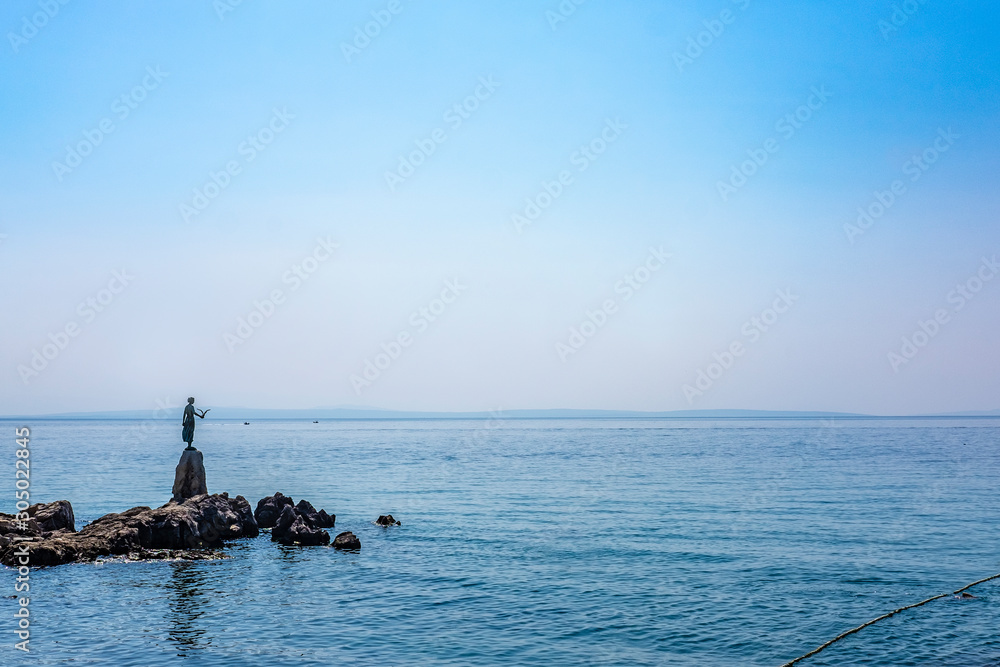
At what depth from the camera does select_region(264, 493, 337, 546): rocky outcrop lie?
38438 mm

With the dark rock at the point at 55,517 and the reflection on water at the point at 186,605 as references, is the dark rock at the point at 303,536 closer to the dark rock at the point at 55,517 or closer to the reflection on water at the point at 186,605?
the reflection on water at the point at 186,605

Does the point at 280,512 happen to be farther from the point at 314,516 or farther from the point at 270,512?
the point at 314,516

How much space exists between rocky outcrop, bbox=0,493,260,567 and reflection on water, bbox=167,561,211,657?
2.83 meters

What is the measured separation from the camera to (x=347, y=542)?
37344mm

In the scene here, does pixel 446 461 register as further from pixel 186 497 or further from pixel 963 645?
pixel 963 645

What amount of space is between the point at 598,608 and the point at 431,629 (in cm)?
580

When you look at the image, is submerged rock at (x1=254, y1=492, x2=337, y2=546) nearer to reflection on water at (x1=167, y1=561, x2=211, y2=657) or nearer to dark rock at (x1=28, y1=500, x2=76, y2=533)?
reflection on water at (x1=167, y1=561, x2=211, y2=657)

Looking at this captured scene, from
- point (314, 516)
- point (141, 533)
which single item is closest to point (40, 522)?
point (141, 533)

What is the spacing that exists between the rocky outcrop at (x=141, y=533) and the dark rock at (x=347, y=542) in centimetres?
568

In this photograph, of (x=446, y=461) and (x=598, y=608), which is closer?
(x=598, y=608)

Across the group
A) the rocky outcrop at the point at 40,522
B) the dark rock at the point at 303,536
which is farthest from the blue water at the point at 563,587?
the rocky outcrop at the point at 40,522

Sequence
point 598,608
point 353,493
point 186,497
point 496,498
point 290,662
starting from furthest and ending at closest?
point 353,493 → point 496,498 → point 186,497 → point 598,608 → point 290,662

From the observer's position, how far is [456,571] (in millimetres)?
32219

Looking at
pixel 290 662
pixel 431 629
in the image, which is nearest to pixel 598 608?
pixel 431 629
